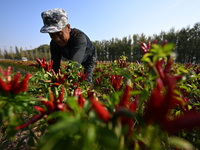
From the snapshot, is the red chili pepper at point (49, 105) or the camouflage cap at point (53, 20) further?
the camouflage cap at point (53, 20)

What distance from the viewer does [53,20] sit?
2.07 meters

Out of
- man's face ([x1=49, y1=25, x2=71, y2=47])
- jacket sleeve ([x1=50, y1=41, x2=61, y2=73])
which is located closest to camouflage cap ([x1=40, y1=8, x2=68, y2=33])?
man's face ([x1=49, y1=25, x2=71, y2=47])

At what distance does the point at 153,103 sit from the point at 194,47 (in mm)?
37679

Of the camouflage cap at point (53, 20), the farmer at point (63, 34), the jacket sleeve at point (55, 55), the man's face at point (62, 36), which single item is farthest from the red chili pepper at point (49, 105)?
the jacket sleeve at point (55, 55)

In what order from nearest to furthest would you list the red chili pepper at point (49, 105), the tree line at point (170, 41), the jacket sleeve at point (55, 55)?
the red chili pepper at point (49, 105) → the jacket sleeve at point (55, 55) → the tree line at point (170, 41)

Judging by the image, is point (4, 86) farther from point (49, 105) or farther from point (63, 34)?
point (63, 34)

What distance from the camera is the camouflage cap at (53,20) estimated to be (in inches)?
80.1

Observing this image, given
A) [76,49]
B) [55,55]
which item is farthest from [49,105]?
[55,55]

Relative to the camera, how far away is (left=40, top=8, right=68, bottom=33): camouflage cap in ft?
6.67

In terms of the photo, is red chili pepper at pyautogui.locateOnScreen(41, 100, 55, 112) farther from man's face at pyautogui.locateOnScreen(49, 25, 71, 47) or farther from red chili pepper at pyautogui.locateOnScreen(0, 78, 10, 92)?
man's face at pyautogui.locateOnScreen(49, 25, 71, 47)

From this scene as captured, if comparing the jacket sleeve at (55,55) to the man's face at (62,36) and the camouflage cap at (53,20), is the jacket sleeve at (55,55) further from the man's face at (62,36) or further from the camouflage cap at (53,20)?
the camouflage cap at (53,20)

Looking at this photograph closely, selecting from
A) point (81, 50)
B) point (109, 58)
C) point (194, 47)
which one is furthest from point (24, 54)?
point (81, 50)

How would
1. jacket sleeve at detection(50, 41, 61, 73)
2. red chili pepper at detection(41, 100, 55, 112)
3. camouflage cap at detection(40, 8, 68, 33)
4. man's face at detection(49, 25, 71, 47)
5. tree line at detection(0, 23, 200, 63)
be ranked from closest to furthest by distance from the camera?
1. red chili pepper at detection(41, 100, 55, 112)
2. camouflage cap at detection(40, 8, 68, 33)
3. man's face at detection(49, 25, 71, 47)
4. jacket sleeve at detection(50, 41, 61, 73)
5. tree line at detection(0, 23, 200, 63)

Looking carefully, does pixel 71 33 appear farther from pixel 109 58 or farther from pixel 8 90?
pixel 109 58
